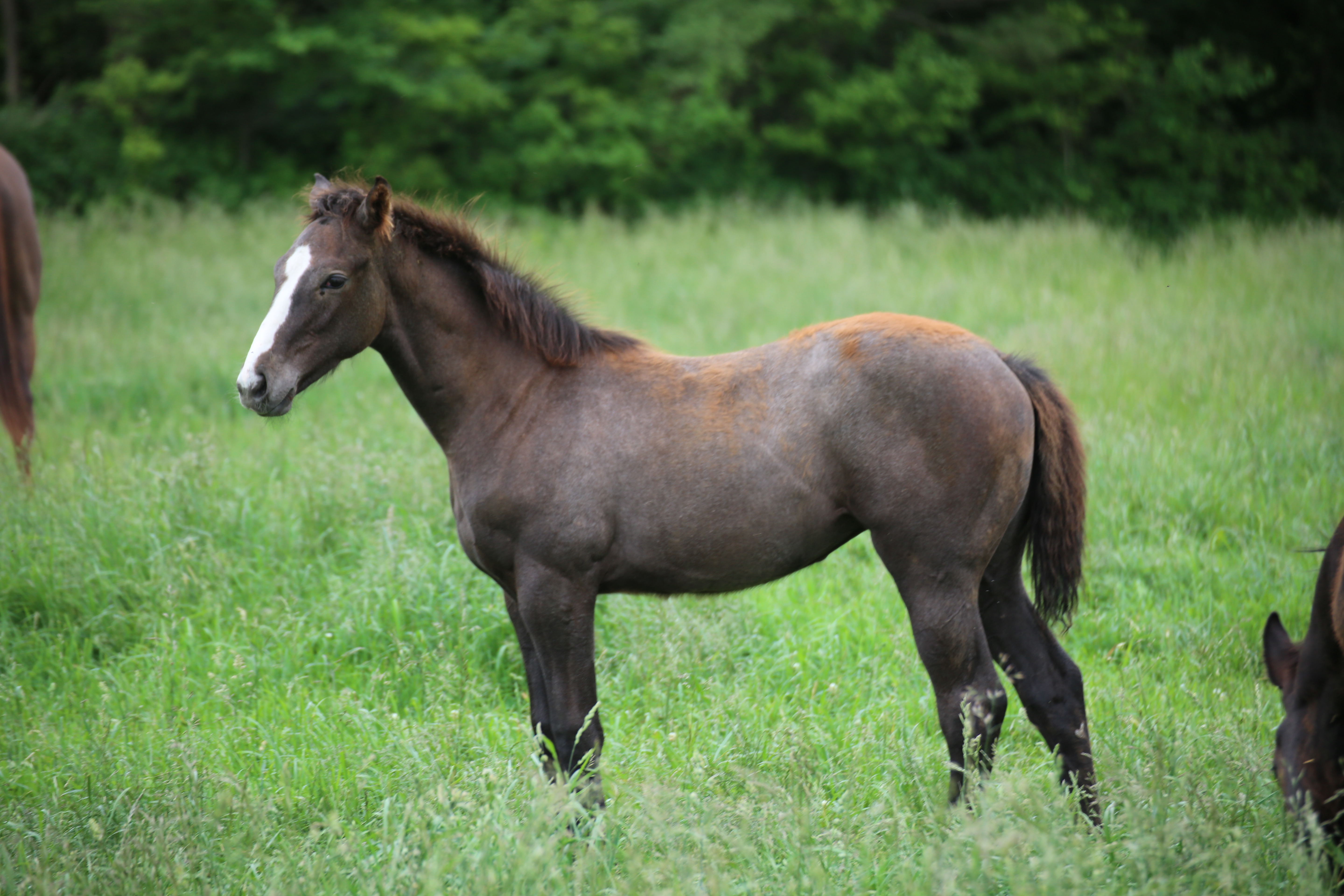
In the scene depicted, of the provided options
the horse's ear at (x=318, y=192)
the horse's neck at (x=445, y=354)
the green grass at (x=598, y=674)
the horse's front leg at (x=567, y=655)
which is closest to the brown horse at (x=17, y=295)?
the green grass at (x=598, y=674)

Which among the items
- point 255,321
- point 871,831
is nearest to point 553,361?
point 871,831

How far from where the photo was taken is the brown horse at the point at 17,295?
20.5 ft

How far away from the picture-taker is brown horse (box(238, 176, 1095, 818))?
2982mm

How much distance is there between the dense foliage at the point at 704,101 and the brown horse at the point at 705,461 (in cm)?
1298

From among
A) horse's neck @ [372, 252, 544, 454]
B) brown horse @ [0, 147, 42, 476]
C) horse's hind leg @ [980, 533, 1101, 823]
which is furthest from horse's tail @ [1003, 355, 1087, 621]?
brown horse @ [0, 147, 42, 476]

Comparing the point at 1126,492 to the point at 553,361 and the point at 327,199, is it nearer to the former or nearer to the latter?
the point at 553,361

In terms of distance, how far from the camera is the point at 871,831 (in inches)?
112

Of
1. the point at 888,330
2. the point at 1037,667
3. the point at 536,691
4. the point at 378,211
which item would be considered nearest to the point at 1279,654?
the point at 1037,667

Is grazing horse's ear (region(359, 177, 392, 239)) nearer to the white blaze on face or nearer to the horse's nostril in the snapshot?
the white blaze on face

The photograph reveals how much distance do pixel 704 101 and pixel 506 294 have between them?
15.6m

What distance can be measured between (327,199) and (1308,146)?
68.5ft

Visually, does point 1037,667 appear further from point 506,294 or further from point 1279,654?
point 506,294

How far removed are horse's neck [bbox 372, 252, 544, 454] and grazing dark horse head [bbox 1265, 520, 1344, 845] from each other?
2.45 metres

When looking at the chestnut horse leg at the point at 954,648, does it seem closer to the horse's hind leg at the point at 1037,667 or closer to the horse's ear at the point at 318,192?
the horse's hind leg at the point at 1037,667
